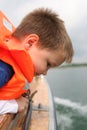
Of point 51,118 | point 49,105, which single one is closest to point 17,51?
point 51,118

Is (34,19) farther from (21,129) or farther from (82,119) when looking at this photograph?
(82,119)

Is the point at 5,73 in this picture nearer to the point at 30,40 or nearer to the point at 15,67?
the point at 15,67

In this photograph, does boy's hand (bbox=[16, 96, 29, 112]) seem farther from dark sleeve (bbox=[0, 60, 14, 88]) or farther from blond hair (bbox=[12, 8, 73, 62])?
blond hair (bbox=[12, 8, 73, 62])

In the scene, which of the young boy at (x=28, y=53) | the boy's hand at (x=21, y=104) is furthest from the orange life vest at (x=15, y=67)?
the boy's hand at (x=21, y=104)

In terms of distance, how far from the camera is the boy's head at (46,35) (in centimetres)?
187

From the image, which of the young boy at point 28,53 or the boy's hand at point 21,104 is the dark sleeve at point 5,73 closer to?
the young boy at point 28,53

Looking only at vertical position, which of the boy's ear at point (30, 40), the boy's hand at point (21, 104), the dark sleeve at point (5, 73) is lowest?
the boy's hand at point (21, 104)

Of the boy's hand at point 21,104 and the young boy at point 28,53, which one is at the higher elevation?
the young boy at point 28,53

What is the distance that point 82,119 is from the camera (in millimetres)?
6242

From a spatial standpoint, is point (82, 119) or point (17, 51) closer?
point (17, 51)

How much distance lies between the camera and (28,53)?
185 centimetres

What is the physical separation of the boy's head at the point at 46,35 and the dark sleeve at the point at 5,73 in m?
0.17

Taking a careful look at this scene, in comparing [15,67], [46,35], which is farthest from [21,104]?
[46,35]

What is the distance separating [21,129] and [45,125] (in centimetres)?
24
